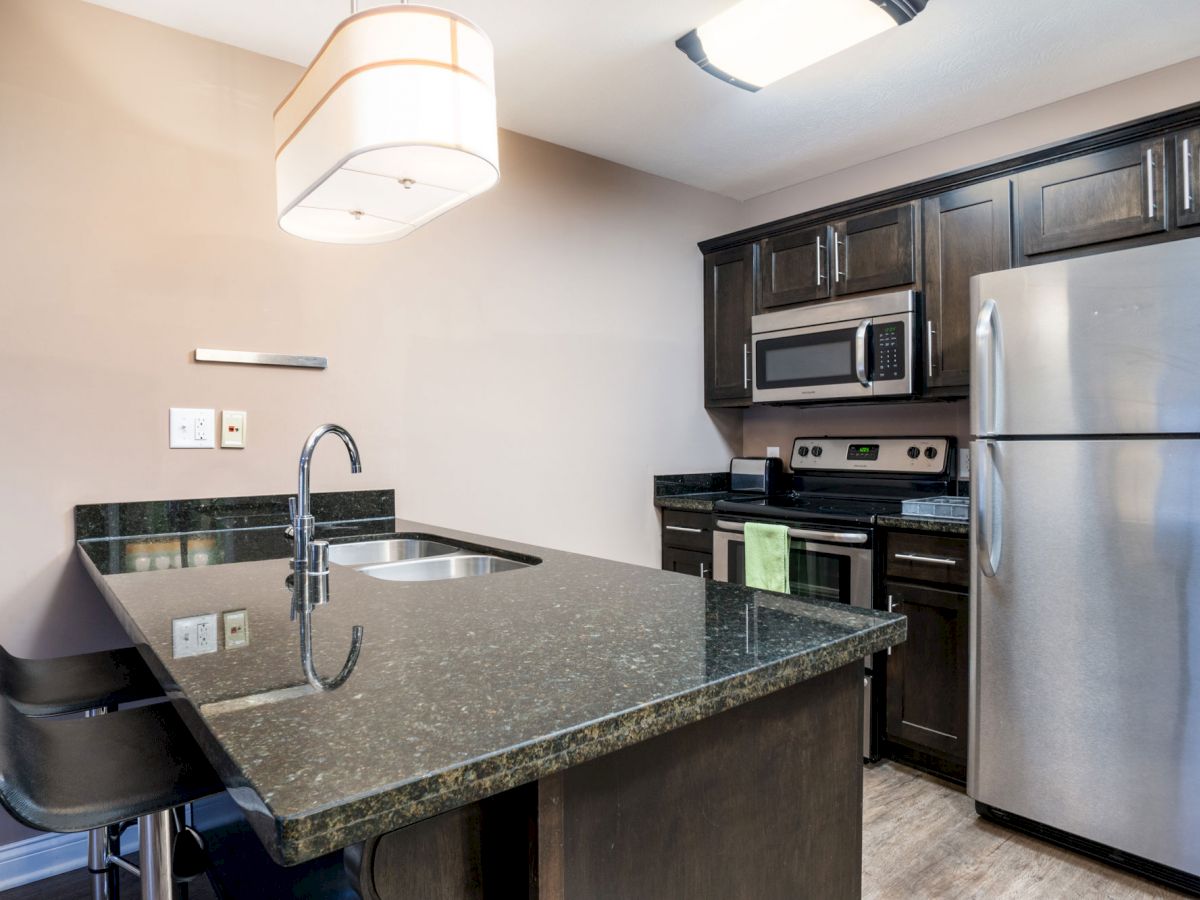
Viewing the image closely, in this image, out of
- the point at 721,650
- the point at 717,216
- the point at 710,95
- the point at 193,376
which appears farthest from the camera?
the point at 717,216

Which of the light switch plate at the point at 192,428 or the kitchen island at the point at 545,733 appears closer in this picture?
the kitchen island at the point at 545,733

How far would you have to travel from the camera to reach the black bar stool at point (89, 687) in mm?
1326

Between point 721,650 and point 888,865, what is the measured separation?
5.07 feet

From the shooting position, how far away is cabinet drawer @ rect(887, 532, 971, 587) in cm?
235

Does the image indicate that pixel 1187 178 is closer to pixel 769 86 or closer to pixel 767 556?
pixel 769 86

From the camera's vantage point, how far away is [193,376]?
2.19 meters

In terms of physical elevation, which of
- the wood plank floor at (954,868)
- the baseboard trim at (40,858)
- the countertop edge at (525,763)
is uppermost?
the countertop edge at (525,763)

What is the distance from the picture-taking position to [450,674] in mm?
815

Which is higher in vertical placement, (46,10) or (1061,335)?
(46,10)

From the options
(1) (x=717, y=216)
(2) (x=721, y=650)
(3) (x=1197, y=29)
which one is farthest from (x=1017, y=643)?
(1) (x=717, y=216)

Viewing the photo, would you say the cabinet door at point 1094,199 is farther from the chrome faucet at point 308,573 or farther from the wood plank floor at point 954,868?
the chrome faucet at point 308,573

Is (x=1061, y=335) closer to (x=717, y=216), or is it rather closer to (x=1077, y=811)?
(x=1077, y=811)

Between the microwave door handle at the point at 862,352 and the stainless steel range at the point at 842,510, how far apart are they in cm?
41

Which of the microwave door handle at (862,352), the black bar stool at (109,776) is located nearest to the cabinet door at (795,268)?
the microwave door handle at (862,352)
